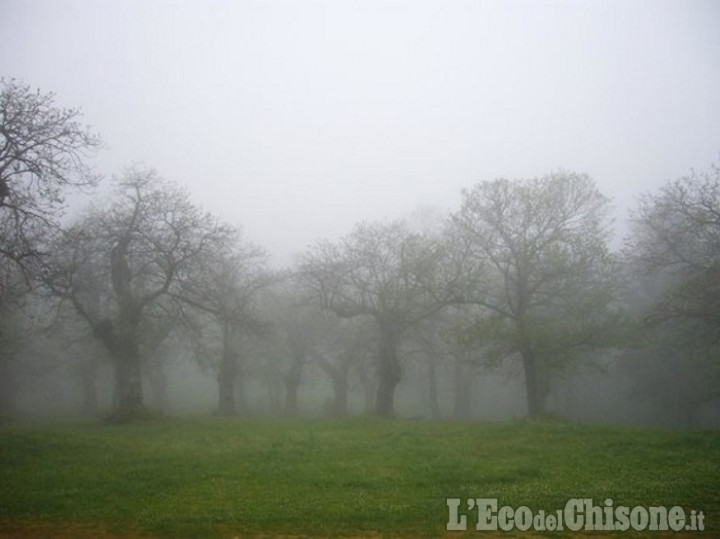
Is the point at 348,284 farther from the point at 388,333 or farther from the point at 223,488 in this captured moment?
the point at 223,488

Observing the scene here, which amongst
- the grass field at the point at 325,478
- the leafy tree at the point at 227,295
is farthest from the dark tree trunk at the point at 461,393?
the grass field at the point at 325,478

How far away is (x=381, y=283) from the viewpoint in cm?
3334

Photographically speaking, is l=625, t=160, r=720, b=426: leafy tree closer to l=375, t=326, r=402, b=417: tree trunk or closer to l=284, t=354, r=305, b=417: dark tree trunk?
l=375, t=326, r=402, b=417: tree trunk

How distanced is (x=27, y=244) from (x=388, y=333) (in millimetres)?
21110

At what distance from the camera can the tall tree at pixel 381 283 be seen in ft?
107

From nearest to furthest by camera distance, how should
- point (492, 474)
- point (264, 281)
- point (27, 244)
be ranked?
1. point (492, 474)
2. point (27, 244)
3. point (264, 281)

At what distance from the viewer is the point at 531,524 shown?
1010cm

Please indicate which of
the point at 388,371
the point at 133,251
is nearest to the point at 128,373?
the point at 133,251

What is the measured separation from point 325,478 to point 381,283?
20.6 metres

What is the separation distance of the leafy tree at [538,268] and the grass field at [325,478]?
785 cm

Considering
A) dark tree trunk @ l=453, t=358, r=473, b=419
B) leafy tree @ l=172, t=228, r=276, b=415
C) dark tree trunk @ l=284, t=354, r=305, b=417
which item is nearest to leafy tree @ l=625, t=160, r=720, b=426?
dark tree trunk @ l=453, t=358, r=473, b=419

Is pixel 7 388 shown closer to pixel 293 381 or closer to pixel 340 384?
pixel 293 381

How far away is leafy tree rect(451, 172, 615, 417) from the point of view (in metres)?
28.2

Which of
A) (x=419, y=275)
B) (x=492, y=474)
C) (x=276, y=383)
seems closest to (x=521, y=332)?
(x=419, y=275)
